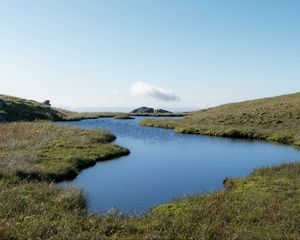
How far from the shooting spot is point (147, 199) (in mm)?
25078

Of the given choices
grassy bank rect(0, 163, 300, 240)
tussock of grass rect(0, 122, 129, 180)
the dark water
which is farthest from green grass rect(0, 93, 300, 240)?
the dark water

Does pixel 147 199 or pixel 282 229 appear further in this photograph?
pixel 147 199

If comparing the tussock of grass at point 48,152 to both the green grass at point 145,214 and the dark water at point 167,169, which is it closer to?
the green grass at point 145,214

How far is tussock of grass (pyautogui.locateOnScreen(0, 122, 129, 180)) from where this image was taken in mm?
28281

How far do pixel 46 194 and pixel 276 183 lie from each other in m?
14.2

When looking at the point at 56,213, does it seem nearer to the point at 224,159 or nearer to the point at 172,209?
the point at 172,209

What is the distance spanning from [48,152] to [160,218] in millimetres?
23275

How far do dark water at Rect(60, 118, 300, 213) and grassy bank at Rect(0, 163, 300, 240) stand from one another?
2.83 m

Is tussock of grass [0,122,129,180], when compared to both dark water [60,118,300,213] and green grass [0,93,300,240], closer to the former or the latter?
green grass [0,93,300,240]

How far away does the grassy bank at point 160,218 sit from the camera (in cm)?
1447

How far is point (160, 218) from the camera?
1725cm

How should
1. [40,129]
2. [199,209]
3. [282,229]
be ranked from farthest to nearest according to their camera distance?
1. [40,129]
2. [199,209]
3. [282,229]

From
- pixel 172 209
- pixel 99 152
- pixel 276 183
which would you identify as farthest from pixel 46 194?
pixel 99 152

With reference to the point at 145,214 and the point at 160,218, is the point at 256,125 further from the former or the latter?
the point at 160,218
